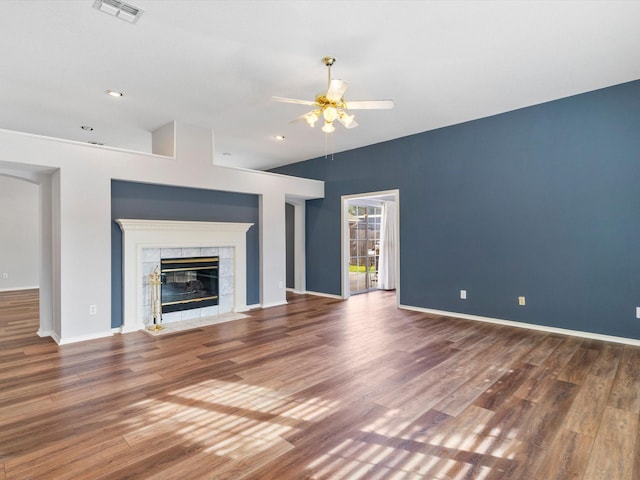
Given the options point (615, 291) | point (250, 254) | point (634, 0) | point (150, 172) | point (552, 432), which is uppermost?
point (634, 0)

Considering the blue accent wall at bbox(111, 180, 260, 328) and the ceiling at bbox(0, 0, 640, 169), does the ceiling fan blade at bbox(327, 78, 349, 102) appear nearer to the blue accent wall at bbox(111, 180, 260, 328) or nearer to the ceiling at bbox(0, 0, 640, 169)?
the ceiling at bbox(0, 0, 640, 169)

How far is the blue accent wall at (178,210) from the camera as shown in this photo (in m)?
4.62

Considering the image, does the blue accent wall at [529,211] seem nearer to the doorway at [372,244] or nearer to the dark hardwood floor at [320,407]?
the dark hardwood floor at [320,407]

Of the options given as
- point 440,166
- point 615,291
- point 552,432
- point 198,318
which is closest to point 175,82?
point 198,318

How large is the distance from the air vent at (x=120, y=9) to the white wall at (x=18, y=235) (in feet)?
24.1

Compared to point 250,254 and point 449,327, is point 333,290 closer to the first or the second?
point 250,254

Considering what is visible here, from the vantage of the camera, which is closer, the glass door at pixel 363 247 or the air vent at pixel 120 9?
the air vent at pixel 120 9

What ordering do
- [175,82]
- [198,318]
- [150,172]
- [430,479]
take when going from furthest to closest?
[198,318] < [150,172] < [175,82] < [430,479]

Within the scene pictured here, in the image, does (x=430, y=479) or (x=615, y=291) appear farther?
(x=615, y=291)

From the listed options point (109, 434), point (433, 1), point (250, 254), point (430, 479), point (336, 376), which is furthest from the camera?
point (250, 254)

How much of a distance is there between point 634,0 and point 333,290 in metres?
5.85

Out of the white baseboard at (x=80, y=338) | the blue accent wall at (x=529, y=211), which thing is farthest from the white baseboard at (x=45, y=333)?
the blue accent wall at (x=529, y=211)

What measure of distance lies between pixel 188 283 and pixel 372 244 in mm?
4578

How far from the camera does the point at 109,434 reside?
2166 millimetres
